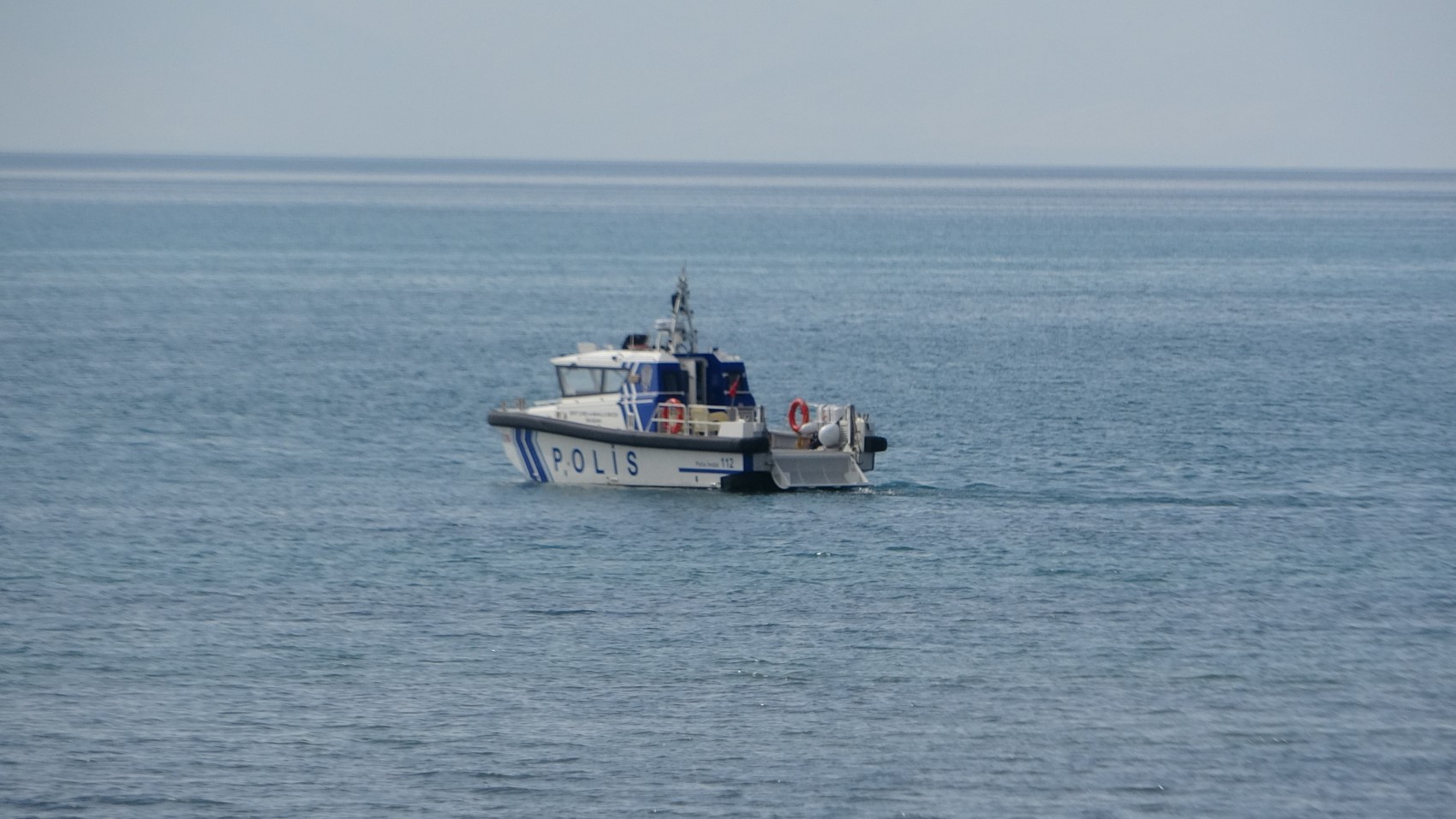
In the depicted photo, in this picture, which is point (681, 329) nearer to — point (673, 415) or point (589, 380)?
point (589, 380)

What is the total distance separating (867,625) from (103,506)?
57.0 feet

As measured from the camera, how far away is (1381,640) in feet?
92.7

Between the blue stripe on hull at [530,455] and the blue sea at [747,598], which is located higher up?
the blue stripe on hull at [530,455]

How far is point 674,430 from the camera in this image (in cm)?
3944

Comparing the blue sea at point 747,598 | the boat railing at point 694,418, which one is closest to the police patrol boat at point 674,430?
the boat railing at point 694,418

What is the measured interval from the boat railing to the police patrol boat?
2 cm

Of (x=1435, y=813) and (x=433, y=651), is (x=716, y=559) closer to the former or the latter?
(x=433, y=651)

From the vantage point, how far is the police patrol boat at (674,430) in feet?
127

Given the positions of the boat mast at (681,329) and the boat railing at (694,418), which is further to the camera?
the boat mast at (681,329)

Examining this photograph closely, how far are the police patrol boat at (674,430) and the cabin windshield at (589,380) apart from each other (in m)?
0.02

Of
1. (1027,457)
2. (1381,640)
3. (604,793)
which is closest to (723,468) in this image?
(1027,457)

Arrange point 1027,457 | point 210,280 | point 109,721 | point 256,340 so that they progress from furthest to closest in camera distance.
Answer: point 210,280 < point 256,340 < point 1027,457 < point 109,721

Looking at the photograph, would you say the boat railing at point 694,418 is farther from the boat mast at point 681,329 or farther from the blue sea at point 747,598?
the boat mast at point 681,329

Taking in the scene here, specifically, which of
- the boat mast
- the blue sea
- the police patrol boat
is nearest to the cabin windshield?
the police patrol boat
